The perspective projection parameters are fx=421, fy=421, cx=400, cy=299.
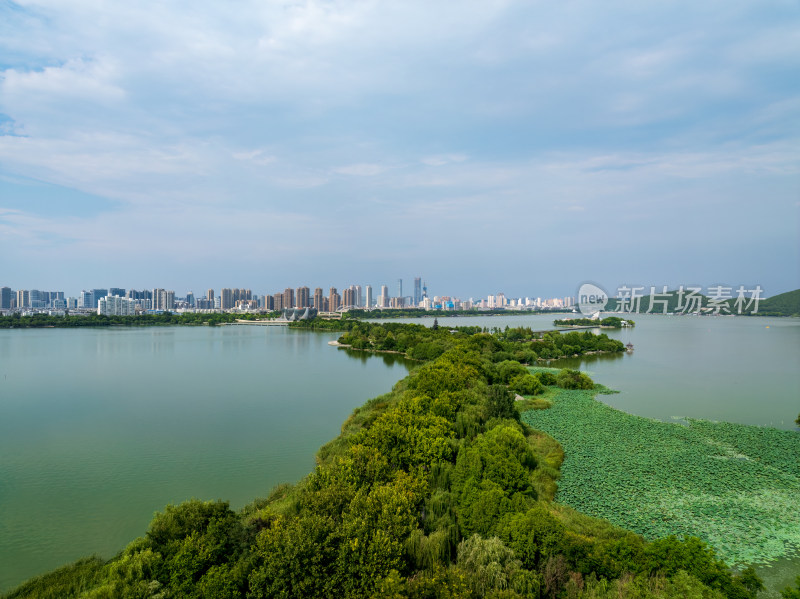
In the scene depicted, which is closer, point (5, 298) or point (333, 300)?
point (5, 298)

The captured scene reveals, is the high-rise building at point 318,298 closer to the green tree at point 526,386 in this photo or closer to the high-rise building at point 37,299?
the high-rise building at point 37,299

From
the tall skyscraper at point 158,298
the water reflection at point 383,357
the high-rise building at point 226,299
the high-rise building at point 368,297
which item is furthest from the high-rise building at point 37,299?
the water reflection at point 383,357

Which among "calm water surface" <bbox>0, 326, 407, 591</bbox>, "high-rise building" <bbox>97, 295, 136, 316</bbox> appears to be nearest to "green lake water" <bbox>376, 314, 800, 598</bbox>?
"calm water surface" <bbox>0, 326, 407, 591</bbox>

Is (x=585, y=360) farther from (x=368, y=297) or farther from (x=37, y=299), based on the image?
(x=37, y=299)

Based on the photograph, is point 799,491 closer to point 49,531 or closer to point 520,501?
point 520,501

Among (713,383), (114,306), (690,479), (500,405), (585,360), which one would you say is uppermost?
(114,306)

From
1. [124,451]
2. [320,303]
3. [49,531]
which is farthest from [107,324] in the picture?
[49,531]

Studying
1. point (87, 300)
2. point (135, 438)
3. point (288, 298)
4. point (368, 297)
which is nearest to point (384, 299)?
point (368, 297)

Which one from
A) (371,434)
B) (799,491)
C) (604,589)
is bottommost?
(799,491)
